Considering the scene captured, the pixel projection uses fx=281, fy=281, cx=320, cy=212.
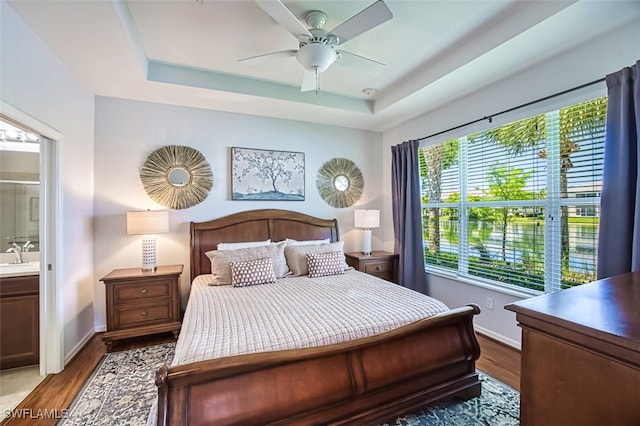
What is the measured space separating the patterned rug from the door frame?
15.7 inches

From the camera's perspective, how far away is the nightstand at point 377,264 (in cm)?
383

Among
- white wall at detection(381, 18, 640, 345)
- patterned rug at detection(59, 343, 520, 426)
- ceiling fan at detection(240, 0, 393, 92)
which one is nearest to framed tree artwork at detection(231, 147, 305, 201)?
ceiling fan at detection(240, 0, 393, 92)

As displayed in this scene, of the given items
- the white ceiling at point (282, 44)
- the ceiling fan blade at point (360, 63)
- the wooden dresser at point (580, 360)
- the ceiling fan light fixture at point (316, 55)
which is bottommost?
the wooden dresser at point (580, 360)

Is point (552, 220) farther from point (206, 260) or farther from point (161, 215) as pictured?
point (161, 215)

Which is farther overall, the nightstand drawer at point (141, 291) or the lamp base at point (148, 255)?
the lamp base at point (148, 255)

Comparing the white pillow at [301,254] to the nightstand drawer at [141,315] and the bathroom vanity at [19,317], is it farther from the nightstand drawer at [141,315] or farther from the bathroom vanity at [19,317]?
the bathroom vanity at [19,317]

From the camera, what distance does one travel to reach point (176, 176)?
3.40 metres

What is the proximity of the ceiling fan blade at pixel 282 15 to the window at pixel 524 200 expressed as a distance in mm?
2276

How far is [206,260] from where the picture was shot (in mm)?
3375

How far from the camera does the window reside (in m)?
2.29

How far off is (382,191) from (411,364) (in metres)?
3.13

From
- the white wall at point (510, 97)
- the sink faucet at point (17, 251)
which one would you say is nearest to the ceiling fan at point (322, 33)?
the white wall at point (510, 97)

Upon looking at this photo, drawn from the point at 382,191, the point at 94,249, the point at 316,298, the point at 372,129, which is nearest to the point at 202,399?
the point at 316,298

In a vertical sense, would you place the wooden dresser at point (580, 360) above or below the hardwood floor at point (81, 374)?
above
